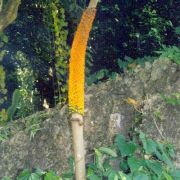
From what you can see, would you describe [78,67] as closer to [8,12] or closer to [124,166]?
[124,166]

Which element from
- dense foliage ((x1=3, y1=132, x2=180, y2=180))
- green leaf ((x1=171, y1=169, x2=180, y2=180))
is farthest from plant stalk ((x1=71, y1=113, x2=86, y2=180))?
green leaf ((x1=171, y1=169, x2=180, y2=180))

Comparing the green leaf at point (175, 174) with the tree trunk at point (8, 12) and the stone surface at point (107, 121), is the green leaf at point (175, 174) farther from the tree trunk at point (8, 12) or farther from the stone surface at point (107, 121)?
the tree trunk at point (8, 12)

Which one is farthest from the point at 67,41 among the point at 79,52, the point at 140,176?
the point at 140,176

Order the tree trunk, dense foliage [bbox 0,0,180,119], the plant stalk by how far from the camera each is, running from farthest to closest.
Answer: dense foliage [bbox 0,0,180,119]
the tree trunk
the plant stalk

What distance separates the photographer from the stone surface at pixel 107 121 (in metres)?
2.72

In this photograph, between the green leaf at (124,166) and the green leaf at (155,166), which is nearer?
the green leaf at (155,166)

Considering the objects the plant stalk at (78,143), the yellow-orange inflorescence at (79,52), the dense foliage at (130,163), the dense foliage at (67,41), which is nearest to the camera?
the yellow-orange inflorescence at (79,52)

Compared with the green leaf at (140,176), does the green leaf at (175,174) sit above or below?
below

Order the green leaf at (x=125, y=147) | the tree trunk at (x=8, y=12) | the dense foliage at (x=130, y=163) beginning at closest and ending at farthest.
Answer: the dense foliage at (x=130, y=163) → the green leaf at (x=125, y=147) → the tree trunk at (x=8, y=12)

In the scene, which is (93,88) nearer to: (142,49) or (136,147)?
(136,147)

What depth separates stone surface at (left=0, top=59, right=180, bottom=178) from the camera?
8.93 feet

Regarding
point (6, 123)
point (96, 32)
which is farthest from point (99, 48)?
point (6, 123)

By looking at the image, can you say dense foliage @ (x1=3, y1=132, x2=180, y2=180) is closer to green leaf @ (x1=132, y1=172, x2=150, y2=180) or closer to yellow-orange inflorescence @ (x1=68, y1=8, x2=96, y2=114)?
green leaf @ (x1=132, y1=172, x2=150, y2=180)

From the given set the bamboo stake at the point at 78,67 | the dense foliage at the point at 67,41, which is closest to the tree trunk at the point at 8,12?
the dense foliage at the point at 67,41
